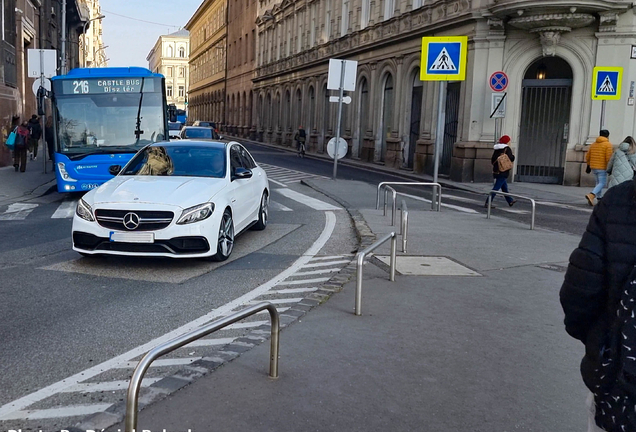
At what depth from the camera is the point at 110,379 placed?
4.74m

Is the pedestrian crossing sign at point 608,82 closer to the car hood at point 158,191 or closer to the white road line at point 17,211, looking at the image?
the car hood at point 158,191

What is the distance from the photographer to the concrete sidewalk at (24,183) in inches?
660

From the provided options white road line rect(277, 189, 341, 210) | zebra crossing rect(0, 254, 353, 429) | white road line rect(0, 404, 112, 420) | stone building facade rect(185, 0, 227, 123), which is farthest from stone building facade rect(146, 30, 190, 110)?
white road line rect(0, 404, 112, 420)

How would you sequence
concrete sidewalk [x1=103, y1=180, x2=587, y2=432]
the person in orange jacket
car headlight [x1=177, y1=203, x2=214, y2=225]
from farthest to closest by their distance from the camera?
the person in orange jacket
car headlight [x1=177, y1=203, x2=214, y2=225]
concrete sidewalk [x1=103, y1=180, x2=587, y2=432]

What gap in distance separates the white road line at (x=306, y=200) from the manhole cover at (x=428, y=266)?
21.9 feet

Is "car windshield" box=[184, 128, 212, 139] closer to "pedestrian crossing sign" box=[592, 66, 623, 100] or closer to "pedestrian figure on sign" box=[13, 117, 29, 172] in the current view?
"pedestrian figure on sign" box=[13, 117, 29, 172]

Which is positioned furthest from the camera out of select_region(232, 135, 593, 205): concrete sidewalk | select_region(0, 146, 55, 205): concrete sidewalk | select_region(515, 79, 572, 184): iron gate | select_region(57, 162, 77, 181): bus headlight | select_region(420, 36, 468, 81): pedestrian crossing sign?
select_region(515, 79, 572, 184): iron gate

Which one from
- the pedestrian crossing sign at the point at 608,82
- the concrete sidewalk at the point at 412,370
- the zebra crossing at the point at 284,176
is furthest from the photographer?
the zebra crossing at the point at 284,176

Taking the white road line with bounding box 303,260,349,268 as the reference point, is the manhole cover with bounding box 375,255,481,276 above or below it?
above

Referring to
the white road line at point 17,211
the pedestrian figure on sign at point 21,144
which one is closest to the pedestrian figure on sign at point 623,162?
the white road line at point 17,211

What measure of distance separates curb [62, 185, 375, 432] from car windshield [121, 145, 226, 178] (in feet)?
9.07

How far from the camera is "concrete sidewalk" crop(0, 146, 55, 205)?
16766 millimetres

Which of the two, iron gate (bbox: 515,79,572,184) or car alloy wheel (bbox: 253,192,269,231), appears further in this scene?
iron gate (bbox: 515,79,572,184)

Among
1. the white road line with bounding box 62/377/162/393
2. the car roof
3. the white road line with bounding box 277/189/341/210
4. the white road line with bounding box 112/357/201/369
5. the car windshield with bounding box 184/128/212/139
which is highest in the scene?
the car roof
